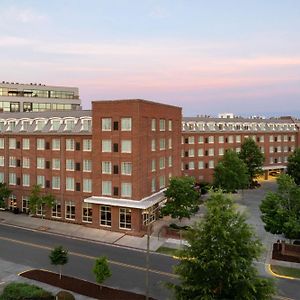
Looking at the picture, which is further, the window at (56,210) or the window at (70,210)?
the window at (56,210)

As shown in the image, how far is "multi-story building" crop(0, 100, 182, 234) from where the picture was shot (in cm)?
4784

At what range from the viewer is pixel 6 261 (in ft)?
123

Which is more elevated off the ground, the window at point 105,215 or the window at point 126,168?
the window at point 126,168

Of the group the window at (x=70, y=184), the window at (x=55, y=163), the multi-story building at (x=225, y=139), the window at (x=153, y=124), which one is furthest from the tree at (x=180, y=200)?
the multi-story building at (x=225, y=139)

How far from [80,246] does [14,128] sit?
26.8 m

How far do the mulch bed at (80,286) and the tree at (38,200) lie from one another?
17.8m

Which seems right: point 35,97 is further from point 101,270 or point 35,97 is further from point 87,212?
point 101,270

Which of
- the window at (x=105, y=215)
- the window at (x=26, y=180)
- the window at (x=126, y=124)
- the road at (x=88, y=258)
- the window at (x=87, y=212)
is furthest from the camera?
the window at (x=26, y=180)

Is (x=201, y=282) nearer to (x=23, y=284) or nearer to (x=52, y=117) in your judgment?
(x=23, y=284)

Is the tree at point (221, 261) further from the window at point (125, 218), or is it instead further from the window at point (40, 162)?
the window at point (40, 162)

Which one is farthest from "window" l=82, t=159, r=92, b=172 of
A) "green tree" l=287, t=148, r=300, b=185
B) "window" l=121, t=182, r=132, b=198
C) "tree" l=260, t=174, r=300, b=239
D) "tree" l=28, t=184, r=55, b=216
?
"green tree" l=287, t=148, r=300, b=185

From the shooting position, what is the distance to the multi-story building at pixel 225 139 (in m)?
82.5

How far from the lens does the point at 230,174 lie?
66.2 meters

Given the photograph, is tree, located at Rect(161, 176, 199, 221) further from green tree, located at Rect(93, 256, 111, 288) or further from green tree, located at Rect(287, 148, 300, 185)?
green tree, located at Rect(287, 148, 300, 185)
